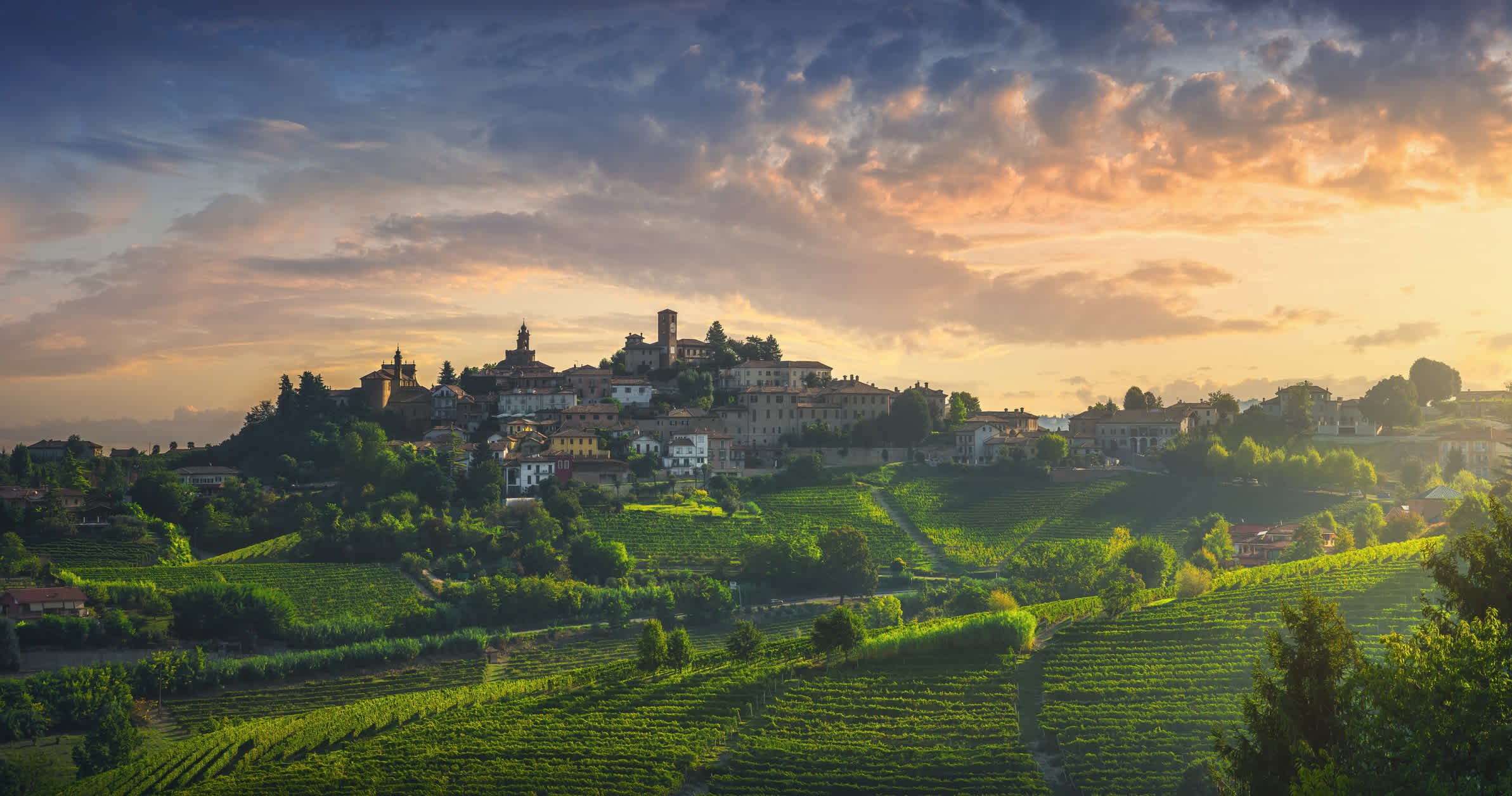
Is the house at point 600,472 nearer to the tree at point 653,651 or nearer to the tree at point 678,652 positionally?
the tree at point 678,652

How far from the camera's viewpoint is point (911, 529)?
212ft

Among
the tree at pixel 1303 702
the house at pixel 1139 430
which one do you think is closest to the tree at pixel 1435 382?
the house at pixel 1139 430

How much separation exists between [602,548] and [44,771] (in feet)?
84.9

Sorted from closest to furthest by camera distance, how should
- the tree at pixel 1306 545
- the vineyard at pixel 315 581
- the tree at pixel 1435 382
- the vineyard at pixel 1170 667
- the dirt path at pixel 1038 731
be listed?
the dirt path at pixel 1038 731 < the vineyard at pixel 1170 667 < the vineyard at pixel 315 581 < the tree at pixel 1306 545 < the tree at pixel 1435 382

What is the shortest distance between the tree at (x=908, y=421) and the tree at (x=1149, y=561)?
1029 inches

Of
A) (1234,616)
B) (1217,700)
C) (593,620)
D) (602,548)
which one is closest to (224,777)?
(593,620)

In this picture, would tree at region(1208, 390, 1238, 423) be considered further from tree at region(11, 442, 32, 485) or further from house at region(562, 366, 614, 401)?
tree at region(11, 442, 32, 485)

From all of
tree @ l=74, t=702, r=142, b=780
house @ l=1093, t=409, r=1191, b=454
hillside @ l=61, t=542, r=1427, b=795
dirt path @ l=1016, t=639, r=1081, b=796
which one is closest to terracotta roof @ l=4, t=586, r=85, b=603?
hillside @ l=61, t=542, r=1427, b=795

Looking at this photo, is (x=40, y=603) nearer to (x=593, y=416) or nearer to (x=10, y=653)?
(x=10, y=653)

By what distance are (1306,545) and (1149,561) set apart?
295 inches

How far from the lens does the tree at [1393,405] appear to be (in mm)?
82250

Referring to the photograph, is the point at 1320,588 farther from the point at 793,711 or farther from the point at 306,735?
the point at 306,735

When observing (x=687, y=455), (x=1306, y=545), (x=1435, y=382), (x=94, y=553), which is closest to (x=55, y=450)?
(x=94, y=553)

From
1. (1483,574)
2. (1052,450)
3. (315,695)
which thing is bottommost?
(315,695)
